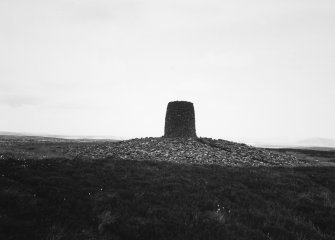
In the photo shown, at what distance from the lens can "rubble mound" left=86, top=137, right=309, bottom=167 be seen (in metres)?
25.5

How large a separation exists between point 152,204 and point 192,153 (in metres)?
15.9

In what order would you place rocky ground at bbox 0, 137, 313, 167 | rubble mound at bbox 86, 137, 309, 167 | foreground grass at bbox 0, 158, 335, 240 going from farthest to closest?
rubble mound at bbox 86, 137, 309, 167 < rocky ground at bbox 0, 137, 313, 167 < foreground grass at bbox 0, 158, 335, 240

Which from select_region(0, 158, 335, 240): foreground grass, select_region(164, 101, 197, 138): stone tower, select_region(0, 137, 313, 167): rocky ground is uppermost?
select_region(164, 101, 197, 138): stone tower

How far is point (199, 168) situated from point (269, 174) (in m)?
4.36

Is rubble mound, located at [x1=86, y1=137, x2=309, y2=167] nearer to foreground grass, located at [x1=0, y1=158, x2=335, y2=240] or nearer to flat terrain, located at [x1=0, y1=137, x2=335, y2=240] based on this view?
flat terrain, located at [x1=0, y1=137, x2=335, y2=240]

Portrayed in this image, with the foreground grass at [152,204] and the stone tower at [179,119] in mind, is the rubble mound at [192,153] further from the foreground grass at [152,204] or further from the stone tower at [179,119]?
the foreground grass at [152,204]

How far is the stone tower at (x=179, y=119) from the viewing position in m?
33.8

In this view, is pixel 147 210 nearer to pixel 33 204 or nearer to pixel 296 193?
pixel 33 204

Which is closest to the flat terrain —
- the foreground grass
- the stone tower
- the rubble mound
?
the foreground grass

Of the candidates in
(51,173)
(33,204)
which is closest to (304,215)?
(33,204)

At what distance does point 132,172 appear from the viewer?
1738cm

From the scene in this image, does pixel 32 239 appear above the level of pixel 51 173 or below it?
below

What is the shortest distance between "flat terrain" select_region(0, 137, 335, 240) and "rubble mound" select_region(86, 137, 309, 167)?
735cm

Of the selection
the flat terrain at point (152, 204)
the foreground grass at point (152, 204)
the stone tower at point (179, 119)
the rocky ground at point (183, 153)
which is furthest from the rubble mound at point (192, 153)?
the foreground grass at point (152, 204)
